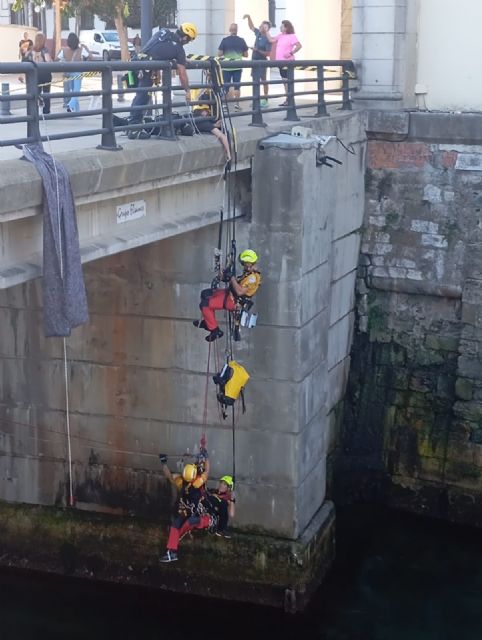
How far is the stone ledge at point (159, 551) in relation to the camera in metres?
13.0

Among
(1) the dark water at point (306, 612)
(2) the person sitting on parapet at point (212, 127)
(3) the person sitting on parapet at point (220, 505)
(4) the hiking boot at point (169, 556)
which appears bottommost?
(1) the dark water at point (306, 612)

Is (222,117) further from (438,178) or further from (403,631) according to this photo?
(403,631)

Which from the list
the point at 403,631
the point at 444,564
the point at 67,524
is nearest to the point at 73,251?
the point at 67,524

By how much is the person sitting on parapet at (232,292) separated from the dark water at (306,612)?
12.2 ft

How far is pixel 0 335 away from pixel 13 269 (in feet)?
16.3

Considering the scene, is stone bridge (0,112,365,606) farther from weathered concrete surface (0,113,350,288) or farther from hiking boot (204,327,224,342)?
hiking boot (204,327,224,342)

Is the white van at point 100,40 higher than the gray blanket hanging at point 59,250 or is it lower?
higher

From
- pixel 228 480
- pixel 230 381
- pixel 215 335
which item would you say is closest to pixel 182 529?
pixel 228 480

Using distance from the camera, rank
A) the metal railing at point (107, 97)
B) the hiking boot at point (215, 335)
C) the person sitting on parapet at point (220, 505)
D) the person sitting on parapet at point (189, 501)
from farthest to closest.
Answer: the person sitting on parapet at point (220, 505) → the hiking boot at point (215, 335) → the person sitting on parapet at point (189, 501) → the metal railing at point (107, 97)

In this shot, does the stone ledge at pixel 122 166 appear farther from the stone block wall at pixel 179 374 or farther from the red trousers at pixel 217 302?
the red trousers at pixel 217 302

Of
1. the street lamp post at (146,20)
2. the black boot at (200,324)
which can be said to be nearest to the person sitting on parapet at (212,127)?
the black boot at (200,324)

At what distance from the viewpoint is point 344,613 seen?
43.4ft

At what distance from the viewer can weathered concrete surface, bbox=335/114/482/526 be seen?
15391 mm

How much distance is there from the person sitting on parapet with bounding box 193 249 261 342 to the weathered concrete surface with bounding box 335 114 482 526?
4637 millimetres
